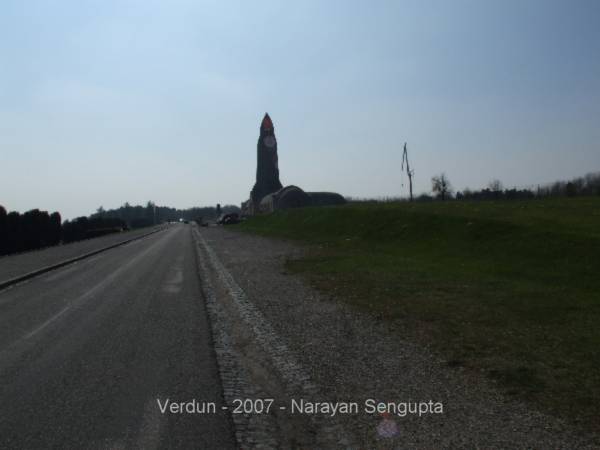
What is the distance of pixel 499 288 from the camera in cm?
1249

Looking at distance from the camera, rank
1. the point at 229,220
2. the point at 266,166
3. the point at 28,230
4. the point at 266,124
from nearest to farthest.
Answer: the point at 28,230
the point at 266,124
the point at 229,220
the point at 266,166

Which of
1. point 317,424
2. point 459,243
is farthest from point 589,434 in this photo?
point 459,243

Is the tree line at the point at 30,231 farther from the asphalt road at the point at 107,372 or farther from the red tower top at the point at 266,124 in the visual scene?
the red tower top at the point at 266,124

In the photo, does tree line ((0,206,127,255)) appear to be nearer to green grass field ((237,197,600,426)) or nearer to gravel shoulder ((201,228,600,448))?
green grass field ((237,197,600,426))

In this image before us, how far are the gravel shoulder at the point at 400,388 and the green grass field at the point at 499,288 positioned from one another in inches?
13.8

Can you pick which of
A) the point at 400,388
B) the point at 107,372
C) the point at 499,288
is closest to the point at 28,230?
the point at 499,288

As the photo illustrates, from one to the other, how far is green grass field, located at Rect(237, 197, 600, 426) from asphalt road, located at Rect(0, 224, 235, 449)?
10.6 ft

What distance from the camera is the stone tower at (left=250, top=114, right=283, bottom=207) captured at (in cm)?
10081

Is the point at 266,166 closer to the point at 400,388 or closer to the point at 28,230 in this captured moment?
the point at 28,230

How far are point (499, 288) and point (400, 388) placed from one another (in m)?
7.33

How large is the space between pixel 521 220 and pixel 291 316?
557 inches

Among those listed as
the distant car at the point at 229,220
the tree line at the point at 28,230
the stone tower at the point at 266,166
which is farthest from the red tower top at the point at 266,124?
the tree line at the point at 28,230

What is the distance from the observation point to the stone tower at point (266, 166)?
331 feet

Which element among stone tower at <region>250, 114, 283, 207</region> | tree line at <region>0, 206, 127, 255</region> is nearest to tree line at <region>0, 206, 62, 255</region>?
tree line at <region>0, 206, 127, 255</region>
